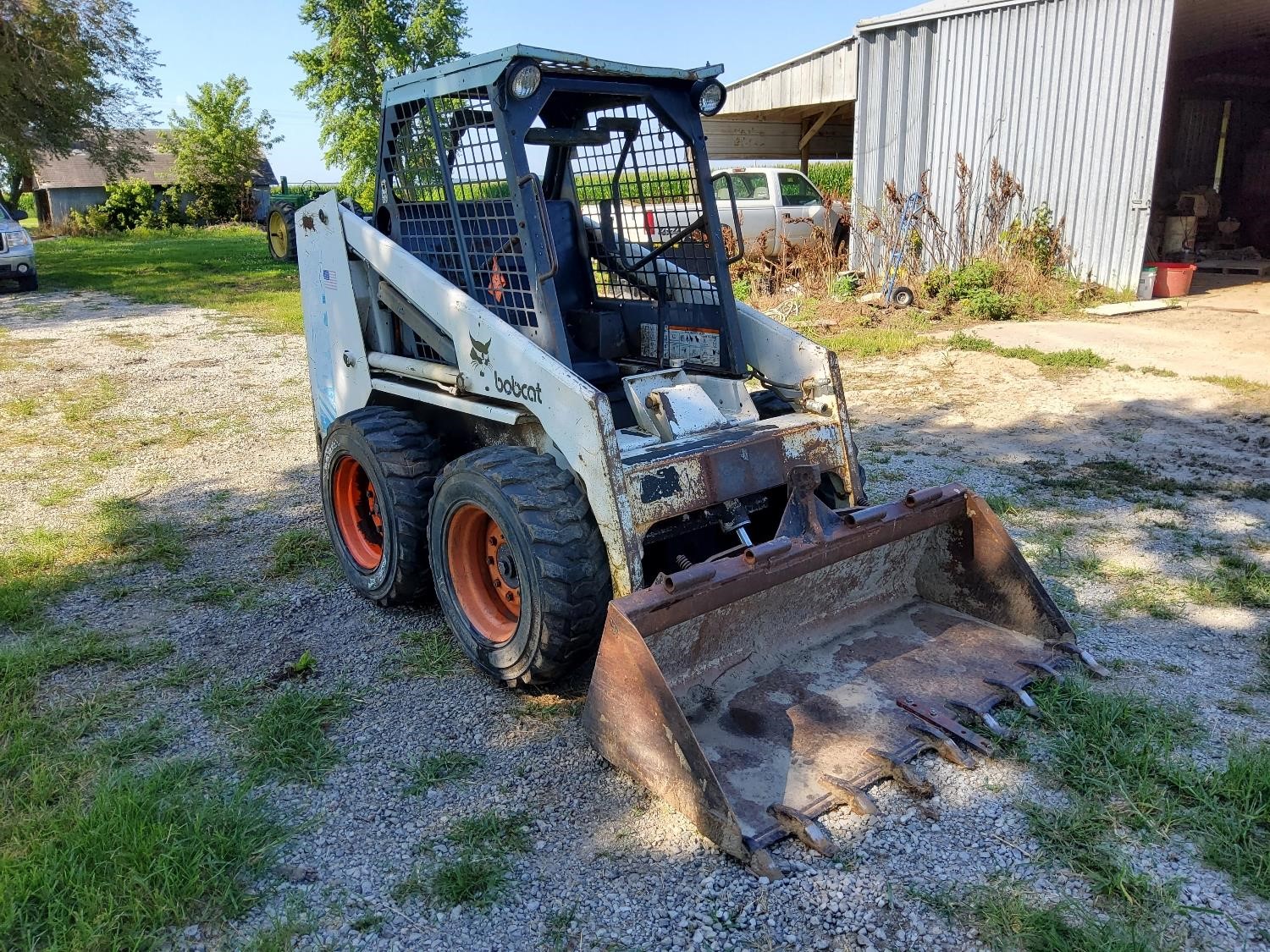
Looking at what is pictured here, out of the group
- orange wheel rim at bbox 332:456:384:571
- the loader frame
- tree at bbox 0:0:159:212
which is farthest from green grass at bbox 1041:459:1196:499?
tree at bbox 0:0:159:212

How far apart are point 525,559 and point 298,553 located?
7.90 ft

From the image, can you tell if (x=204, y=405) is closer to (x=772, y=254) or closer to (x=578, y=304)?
(x=578, y=304)

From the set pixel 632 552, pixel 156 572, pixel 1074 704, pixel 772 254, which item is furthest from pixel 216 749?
pixel 772 254

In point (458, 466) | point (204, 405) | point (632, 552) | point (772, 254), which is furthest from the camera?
point (772, 254)

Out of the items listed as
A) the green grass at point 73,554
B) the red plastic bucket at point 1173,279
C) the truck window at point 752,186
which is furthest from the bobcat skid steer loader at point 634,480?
the truck window at point 752,186

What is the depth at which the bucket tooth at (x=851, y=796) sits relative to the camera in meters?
2.97

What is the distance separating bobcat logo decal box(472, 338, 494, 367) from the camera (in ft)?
12.8

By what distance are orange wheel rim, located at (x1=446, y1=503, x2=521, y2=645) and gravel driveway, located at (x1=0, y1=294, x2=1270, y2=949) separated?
0.92 ft

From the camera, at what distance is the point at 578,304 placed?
500 centimetres

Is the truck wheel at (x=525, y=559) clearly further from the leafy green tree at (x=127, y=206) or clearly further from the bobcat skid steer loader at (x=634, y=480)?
the leafy green tree at (x=127, y=206)

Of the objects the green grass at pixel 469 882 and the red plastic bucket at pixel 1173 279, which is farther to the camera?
the red plastic bucket at pixel 1173 279

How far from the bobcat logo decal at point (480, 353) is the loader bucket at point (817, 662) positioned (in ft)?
4.33

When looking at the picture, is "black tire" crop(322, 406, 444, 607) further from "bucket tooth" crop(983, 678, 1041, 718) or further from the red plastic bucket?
the red plastic bucket

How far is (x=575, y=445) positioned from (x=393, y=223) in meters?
1.94
